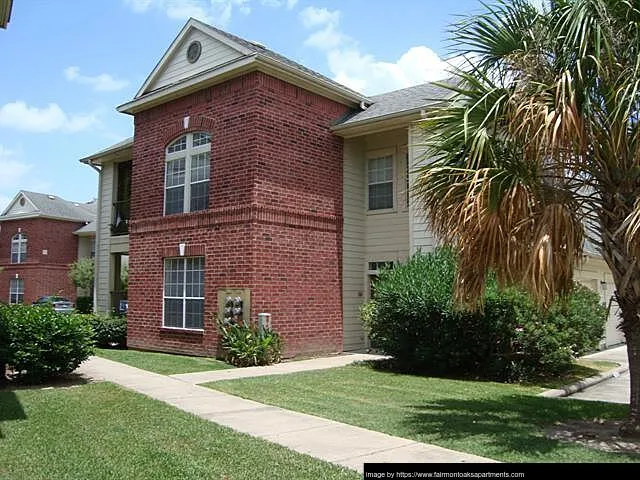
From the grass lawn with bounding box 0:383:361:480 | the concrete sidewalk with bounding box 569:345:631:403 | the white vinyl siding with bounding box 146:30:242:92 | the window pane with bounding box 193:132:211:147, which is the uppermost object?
the white vinyl siding with bounding box 146:30:242:92

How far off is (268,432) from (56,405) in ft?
11.5

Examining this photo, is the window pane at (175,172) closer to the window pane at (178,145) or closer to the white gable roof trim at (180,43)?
the window pane at (178,145)

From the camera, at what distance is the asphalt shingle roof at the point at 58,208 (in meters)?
43.0

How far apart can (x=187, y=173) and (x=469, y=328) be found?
8560 millimetres

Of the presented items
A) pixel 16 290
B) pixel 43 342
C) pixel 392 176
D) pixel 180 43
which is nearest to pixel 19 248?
pixel 16 290

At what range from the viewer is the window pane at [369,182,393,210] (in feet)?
54.7

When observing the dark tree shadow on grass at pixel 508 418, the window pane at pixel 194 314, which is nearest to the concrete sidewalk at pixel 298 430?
the dark tree shadow on grass at pixel 508 418

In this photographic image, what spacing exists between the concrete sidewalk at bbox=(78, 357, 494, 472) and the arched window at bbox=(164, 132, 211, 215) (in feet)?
19.8

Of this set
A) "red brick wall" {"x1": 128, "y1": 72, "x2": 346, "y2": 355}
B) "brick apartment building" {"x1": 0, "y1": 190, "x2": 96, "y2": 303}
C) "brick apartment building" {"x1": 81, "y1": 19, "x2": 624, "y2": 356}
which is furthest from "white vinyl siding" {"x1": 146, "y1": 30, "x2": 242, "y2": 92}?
"brick apartment building" {"x1": 0, "y1": 190, "x2": 96, "y2": 303}

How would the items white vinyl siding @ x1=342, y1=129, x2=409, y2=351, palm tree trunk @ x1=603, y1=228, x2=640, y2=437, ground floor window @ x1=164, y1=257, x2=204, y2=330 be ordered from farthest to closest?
white vinyl siding @ x1=342, y1=129, x2=409, y2=351 → ground floor window @ x1=164, y1=257, x2=204, y2=330 → palm tree trunk @ x1=603, y1=228, x2=640, y2=437

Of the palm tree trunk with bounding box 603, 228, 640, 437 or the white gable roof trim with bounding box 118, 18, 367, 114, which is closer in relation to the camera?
the palm tree trunk with bounding box 603, 228, 640, 437

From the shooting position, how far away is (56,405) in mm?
8617

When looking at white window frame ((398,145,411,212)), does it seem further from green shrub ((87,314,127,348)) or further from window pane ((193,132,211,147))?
green shrub ((87,314,127,348))

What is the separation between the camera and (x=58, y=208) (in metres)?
44.1
